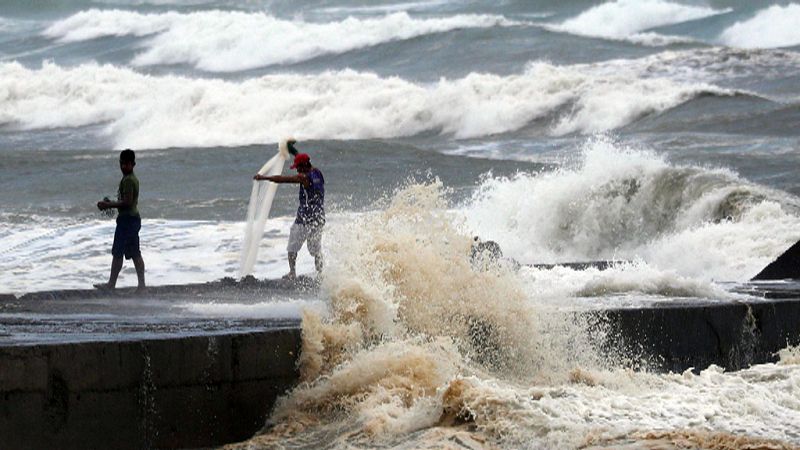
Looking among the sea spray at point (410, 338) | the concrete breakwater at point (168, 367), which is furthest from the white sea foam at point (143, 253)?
the concrete breakwater at point (168, 367)

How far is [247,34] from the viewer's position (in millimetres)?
44375

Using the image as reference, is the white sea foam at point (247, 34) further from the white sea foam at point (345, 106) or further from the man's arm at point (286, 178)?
the man's arm at point (286, 178)

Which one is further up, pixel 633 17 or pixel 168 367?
pixel 633 17

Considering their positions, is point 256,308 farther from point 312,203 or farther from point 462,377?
point 312,203

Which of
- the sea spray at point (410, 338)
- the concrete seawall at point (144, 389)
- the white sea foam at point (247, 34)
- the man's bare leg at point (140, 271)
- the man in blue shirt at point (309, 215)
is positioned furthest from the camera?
the white sea foam at point (247, 34)

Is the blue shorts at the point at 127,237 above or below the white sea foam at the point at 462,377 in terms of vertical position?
above

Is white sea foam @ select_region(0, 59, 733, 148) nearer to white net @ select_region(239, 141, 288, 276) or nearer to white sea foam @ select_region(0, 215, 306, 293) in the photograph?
white sea foam @ select_region(0, 215, 306, 293)

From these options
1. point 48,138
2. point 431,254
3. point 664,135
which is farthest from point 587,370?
point 48,138

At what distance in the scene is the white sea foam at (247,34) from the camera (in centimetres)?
4119

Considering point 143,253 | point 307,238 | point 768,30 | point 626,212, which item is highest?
point 768,30

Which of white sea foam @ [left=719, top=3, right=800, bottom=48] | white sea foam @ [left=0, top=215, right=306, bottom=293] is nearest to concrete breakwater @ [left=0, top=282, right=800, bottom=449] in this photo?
white sea foam @ [left=0, top=215, right=306, bottom=293]

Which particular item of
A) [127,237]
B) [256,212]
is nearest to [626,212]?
[256,212]

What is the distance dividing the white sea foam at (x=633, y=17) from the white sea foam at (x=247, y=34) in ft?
11.5

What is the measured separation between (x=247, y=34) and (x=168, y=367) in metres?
37.2
